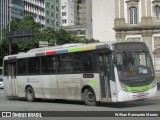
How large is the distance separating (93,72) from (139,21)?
4948 cm

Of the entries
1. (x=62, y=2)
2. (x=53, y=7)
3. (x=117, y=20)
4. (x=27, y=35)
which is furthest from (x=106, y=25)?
(x=62, y=2)

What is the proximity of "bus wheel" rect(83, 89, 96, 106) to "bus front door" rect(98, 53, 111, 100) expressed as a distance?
759 millimetres

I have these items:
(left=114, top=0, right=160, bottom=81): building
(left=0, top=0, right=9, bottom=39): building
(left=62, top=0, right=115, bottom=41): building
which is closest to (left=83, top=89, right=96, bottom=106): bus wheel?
(left=114, top=0, right=160, bottom=81): building

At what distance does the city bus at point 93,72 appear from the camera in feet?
58.0

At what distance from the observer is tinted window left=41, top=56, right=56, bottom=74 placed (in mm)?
21111

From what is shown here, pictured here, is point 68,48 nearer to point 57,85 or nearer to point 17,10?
point 57,85

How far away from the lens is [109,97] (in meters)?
17.9

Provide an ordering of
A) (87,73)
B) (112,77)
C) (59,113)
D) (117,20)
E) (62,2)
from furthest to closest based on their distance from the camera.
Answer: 1. (62,2)
2. (117,20)
3. (87,73)
4. (112,77)
5. (59,113)

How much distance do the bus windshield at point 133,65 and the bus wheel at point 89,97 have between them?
1913 mm

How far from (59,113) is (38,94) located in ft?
43.0

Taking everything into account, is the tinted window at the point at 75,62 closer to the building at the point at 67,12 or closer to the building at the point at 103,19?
the building at the point at 103,19

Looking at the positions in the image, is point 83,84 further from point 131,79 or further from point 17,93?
point 17,93

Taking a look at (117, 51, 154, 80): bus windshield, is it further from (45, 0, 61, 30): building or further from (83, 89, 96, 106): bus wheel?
(45, 0, 61, 30): building

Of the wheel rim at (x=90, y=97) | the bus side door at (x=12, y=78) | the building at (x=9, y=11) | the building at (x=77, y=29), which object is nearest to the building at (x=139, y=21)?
the building at (x=9, y=11)
